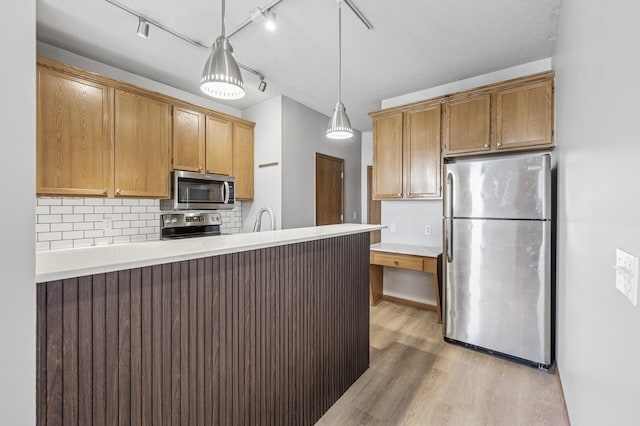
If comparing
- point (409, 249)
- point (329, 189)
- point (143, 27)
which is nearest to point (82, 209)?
point (143, 27)

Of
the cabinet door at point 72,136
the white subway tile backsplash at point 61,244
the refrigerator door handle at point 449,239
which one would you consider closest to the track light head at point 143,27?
the cabinet door at point 72,136

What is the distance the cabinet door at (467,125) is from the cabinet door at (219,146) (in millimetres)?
2685

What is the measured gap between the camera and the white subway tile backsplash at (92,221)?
8.50ft

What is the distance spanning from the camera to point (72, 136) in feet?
8.18

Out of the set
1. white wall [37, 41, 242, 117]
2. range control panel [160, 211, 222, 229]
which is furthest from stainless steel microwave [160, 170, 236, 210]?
white wall [37, 41, 242, 117]

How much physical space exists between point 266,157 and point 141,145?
4.94 feet

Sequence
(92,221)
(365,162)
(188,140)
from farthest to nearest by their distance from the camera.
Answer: (365,162)
(188,140)
(92,221)

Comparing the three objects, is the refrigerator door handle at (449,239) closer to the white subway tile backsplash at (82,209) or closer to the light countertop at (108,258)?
the light countertop at (108,258)

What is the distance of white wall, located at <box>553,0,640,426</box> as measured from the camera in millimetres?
812

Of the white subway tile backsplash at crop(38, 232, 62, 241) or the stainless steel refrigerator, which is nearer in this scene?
the stainless steel refrigerator

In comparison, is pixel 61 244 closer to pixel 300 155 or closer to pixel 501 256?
pixel 300 155

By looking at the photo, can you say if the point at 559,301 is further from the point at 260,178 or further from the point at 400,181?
the point at 260,178

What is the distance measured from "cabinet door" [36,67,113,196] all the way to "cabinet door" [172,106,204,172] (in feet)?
2.09
